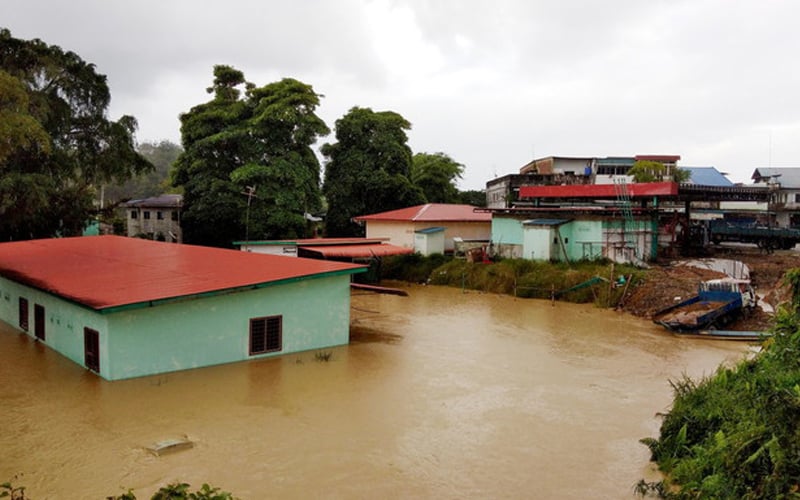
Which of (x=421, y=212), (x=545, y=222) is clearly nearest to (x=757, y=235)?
(x=545, y=222)

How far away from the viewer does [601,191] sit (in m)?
29.0

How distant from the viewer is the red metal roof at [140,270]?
13.5 metres

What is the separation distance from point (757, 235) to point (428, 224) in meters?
19.1

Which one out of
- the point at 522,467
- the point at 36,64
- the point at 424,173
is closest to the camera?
the point at 522,467

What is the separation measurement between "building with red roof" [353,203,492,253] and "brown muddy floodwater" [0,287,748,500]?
14.6 meters

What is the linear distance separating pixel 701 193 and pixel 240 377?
23.0m

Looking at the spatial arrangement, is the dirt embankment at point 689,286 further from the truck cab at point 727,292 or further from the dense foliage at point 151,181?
the dense foliage at point 151,181

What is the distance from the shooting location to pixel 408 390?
508 inches

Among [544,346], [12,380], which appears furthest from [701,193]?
[12,380]

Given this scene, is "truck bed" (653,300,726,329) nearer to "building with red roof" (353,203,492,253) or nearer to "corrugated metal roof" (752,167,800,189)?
"building with red roof" (353,203,492,253)

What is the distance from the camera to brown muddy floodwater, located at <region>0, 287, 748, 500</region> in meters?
8.62

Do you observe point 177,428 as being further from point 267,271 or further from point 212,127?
point 212,127

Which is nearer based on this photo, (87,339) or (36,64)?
(87,339)

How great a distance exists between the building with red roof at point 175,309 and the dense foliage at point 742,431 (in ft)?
28.5
